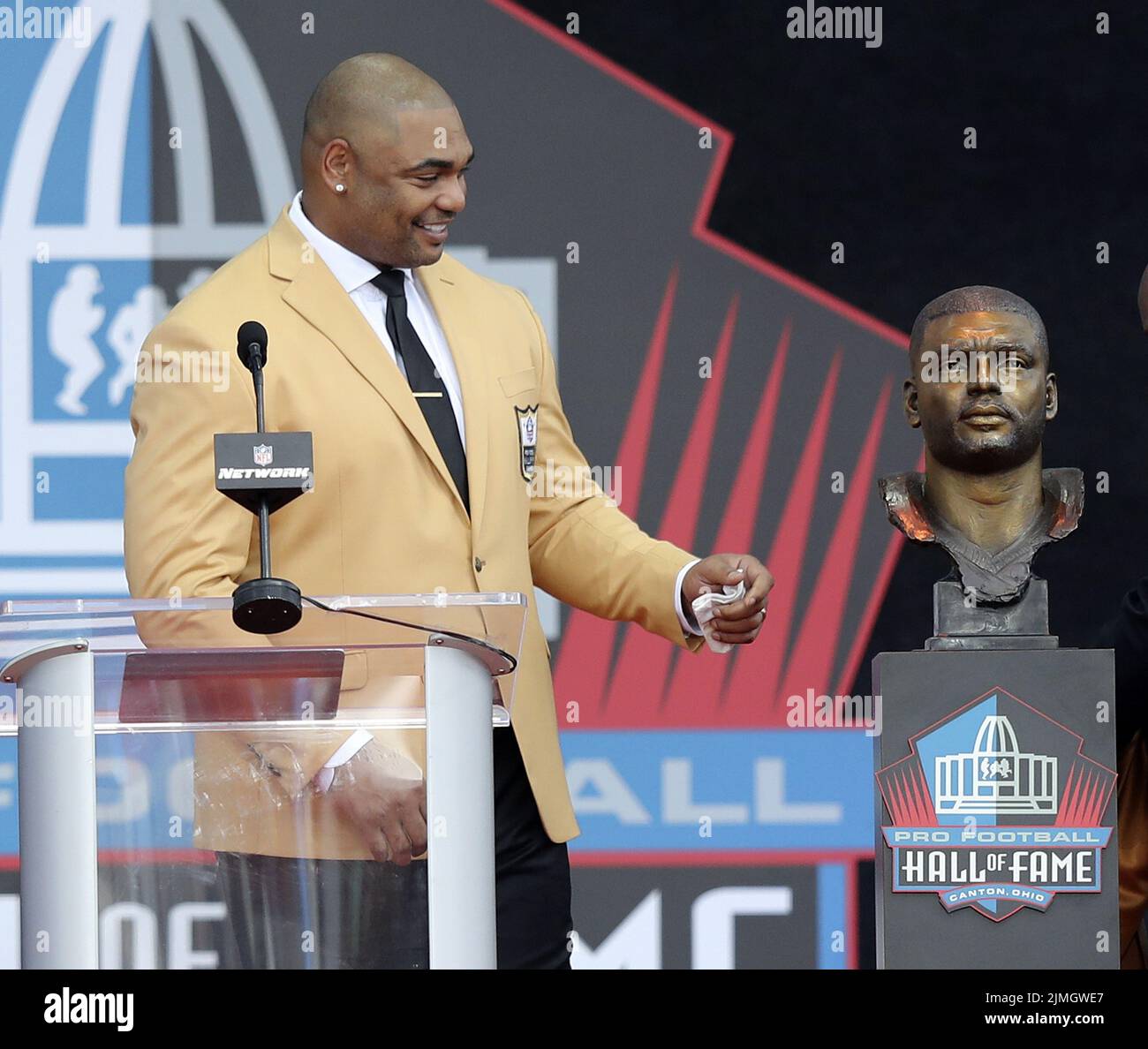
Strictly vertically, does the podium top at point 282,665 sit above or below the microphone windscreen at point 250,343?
below

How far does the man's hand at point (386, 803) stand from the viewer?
212 cm

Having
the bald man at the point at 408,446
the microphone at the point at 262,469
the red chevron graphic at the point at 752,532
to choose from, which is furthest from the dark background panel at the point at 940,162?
the microphone at the point at 262,469

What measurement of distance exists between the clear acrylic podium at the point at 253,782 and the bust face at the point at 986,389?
47.2 inches

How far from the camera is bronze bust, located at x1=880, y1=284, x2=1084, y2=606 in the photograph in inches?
124

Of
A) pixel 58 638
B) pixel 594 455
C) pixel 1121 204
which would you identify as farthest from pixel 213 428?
pixel 1121 204

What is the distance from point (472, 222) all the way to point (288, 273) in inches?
47.8

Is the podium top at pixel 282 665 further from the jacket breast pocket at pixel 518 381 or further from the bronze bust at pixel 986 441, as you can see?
the bronze bust at pixel 986 441

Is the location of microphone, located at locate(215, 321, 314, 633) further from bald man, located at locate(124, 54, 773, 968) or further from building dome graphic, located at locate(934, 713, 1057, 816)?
building dome graphic, located at locate(934, 713, 1057, 816)

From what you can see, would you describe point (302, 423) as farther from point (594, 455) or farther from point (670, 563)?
point (594, 455)

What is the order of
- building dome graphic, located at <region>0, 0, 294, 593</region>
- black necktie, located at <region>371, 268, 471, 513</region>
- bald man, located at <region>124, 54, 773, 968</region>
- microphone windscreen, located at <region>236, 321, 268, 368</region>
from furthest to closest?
1. building dome graphic, located at <region>0, 0, 294, 593</region>
2. black necktie, located at <region>371, 268, 471, 513</region>
3. bald man, located at <region>124, 54, 773, 968</region>
4. microphone windscreen, located at <region>236, 321, 268, 368</region>

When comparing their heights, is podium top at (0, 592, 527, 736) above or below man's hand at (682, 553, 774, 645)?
below

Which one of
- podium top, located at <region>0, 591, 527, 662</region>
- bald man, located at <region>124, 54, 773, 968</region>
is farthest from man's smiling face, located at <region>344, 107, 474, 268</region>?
podium top, located at <region>0, 591, 527, 662</region>

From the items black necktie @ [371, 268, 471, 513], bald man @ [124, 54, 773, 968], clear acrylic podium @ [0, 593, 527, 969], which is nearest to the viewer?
clear acrylic podium @ [0, 593, 527, 969]

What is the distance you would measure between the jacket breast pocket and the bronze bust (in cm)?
58
